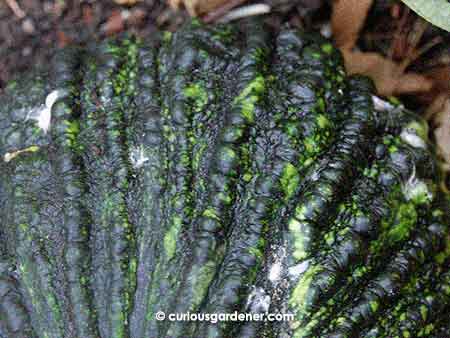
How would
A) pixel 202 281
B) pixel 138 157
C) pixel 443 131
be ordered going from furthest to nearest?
pixel 443 131
pixel 138 157
pixel 202 281

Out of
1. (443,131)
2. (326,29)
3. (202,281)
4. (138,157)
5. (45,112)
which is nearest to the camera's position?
(202,281)

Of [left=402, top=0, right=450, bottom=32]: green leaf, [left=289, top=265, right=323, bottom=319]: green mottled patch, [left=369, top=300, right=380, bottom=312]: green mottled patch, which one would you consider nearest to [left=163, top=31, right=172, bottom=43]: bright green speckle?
[left=402, top=0, right=450, bottom=32]: green leaf

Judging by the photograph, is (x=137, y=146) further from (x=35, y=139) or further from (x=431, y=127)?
(x=431, y=127)

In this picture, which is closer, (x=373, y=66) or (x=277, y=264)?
(x=277, y=264)

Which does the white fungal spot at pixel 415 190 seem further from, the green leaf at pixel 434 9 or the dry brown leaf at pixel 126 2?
the dry brown leaf at pixel 126 2

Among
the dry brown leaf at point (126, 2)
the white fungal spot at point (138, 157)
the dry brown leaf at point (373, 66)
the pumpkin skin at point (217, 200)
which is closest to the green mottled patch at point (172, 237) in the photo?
the pumpkin skin at point (217, 200)

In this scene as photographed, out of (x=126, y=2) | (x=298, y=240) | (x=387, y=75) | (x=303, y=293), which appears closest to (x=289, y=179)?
(x=298, y=240)

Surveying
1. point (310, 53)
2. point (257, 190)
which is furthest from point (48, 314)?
point (310, 53)

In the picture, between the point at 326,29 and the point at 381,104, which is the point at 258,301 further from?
the point at 326,29
